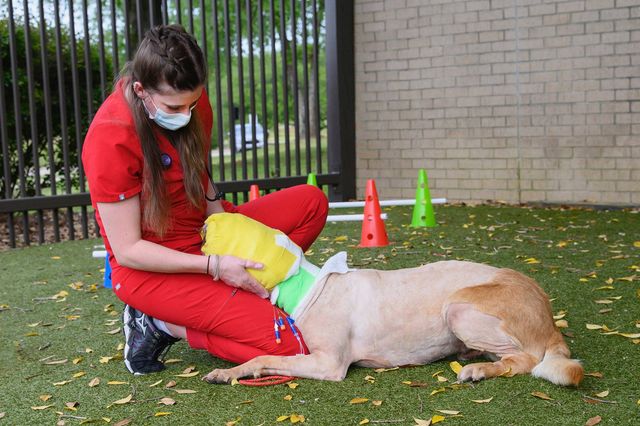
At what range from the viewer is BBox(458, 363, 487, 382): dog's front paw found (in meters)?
3.05

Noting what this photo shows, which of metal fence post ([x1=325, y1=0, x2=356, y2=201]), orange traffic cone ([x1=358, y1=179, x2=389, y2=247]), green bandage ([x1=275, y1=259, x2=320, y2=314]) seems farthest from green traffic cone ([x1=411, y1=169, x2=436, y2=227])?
green bandage ([x1=275, y1=259, x2=320, y2=314])

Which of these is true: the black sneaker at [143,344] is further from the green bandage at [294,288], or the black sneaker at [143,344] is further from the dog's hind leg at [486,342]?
the dog's hind leg at [486,342]

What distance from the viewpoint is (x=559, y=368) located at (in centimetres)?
291

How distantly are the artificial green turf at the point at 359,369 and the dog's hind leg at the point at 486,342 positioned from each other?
49 mm

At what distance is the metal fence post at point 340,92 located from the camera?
33.8ft

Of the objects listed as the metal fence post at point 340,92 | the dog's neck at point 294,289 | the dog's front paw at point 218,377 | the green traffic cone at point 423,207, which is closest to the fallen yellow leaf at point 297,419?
the dog's front paw at point 218,377

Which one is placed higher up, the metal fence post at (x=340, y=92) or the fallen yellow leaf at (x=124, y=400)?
the metal fence post at (x=340, y=92)

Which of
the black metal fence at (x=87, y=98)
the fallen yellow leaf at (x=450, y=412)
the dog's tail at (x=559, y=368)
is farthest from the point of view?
the black metal fence at (x=87, y=98)

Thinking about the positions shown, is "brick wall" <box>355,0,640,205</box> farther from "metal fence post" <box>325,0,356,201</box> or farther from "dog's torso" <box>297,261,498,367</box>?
"dog's torso" <box>297,261,498,367</box>

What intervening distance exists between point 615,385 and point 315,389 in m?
1.18

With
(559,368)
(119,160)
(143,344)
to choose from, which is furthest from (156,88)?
(559,368)

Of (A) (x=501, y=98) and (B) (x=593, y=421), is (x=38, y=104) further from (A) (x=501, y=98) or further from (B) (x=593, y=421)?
(B) (x=593, y=421)

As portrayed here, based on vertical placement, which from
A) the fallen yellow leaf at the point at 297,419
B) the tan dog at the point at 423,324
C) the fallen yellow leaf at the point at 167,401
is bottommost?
the fallen yellow leaf at the point at 167,401

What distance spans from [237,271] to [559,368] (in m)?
1.36
